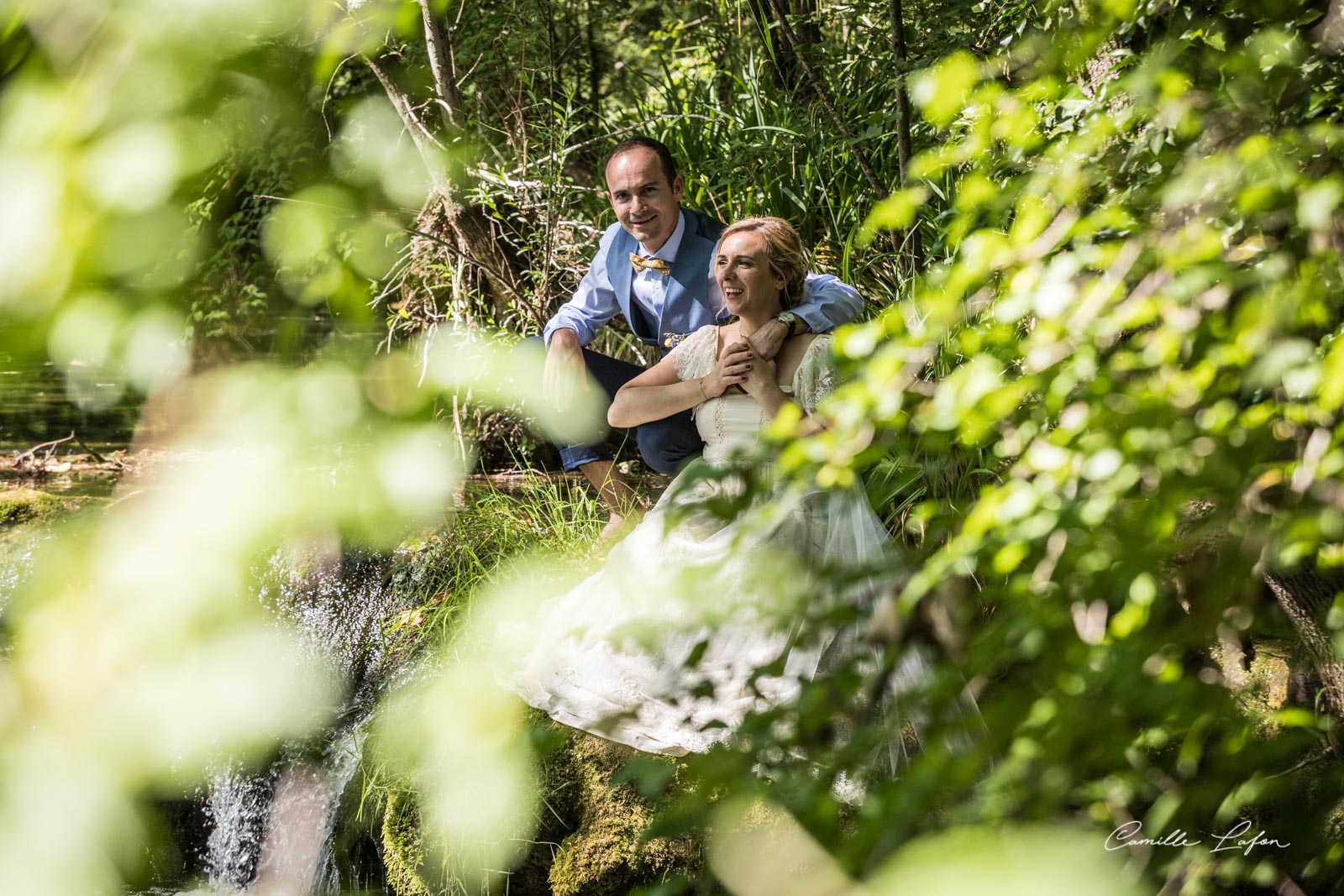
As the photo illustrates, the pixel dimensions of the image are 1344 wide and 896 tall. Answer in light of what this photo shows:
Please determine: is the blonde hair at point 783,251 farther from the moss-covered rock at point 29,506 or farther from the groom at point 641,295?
the moss-covered rock at point 29,506

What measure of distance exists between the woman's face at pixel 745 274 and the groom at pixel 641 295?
0.55 m

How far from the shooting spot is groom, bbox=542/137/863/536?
10.7 ft

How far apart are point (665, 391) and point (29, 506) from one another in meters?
2.82

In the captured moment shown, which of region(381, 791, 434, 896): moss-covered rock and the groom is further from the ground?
the groom

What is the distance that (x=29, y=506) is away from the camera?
406cm

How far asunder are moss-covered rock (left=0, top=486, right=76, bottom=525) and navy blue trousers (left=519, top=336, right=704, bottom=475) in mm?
2051

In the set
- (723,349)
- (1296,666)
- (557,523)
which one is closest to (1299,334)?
(1296,666)

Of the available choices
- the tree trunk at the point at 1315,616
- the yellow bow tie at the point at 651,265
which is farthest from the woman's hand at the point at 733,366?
the tree trunk at the point at 1315,616

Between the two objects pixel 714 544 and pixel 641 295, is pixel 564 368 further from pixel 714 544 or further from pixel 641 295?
pixel 714 544

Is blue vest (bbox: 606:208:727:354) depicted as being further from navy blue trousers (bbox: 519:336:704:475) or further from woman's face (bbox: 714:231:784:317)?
woman's face (bbox: 714:231:784:317)

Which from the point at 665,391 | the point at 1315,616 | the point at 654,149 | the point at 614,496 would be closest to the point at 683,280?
the point at 654,149

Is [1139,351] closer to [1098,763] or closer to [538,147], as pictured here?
[1098,763]

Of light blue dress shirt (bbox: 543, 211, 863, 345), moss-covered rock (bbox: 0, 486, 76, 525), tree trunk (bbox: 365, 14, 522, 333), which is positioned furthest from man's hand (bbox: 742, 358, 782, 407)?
moss-covered rock (bbox: 0, 486, 76, 525)

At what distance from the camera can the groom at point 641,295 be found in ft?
Answer: 10.7
